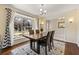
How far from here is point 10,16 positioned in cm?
250

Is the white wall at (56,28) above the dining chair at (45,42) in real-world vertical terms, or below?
above

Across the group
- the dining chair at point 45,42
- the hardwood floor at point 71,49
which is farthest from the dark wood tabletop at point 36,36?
the hardwood floor at point 71,49

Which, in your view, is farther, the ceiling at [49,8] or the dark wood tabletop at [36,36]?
the dark wood tabletop at [36,36]

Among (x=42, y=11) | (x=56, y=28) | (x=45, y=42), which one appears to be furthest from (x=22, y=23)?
(x=56, y=28)

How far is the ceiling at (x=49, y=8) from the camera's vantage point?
7.84ft

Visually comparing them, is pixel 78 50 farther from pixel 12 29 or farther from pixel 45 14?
pixel 12 29

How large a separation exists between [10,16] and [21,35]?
23.1 inches

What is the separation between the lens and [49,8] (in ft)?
8.12

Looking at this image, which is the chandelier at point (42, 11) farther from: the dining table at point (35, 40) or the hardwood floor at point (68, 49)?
the hardwood floor at point (68, 49)

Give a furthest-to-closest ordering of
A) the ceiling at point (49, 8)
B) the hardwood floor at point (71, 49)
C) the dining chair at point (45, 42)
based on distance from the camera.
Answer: the dining chair at point (45, 42), the hardwood floor at point (71, 49), the ceiling at point (49, 8)

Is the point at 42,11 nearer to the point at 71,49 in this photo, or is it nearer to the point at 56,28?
the point at 56,28

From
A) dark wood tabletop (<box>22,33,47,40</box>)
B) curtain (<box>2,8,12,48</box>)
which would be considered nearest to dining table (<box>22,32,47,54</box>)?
dark wood tabletop (<box>22,33,47,40</box>)

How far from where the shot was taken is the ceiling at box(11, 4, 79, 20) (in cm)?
239
